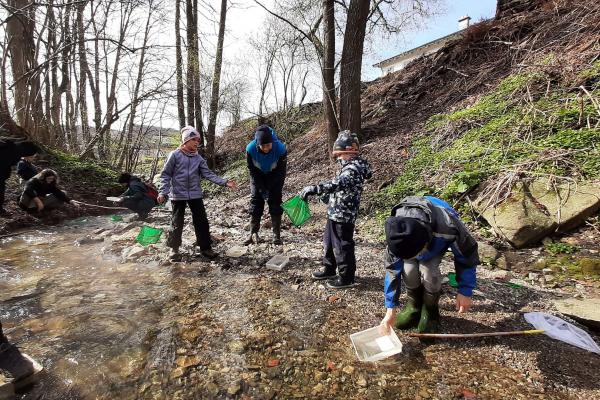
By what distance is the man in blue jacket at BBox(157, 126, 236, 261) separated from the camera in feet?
12.6

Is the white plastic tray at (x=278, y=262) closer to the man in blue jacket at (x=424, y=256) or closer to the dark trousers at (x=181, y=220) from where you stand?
the dark trousers at (x=181, y=220)

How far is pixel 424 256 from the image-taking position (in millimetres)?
2299

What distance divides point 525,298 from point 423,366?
54.2 inches

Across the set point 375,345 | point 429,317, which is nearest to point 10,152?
point 375,345

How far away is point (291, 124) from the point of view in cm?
1454

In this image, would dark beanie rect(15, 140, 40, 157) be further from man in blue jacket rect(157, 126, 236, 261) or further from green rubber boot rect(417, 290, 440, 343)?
green rubber boot rect(417, 290, 440, 343)

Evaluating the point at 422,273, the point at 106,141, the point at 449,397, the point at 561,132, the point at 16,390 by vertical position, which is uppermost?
the point at 106,141

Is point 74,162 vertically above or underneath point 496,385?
above

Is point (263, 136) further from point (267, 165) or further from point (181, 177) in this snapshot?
point (181, 177)

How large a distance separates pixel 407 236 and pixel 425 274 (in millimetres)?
505

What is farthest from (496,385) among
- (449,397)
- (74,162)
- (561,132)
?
(74,162)

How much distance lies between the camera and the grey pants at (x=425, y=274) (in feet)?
7.52

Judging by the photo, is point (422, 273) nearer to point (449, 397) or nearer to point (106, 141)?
point (449, 397)

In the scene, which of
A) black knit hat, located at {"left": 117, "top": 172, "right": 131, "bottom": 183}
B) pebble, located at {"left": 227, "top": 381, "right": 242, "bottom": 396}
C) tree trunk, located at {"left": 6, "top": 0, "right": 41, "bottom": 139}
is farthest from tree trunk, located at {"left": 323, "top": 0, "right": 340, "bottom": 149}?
tree trunk, located at {"left": 6, "top": 0, "right": 41, "bottom": 139}
